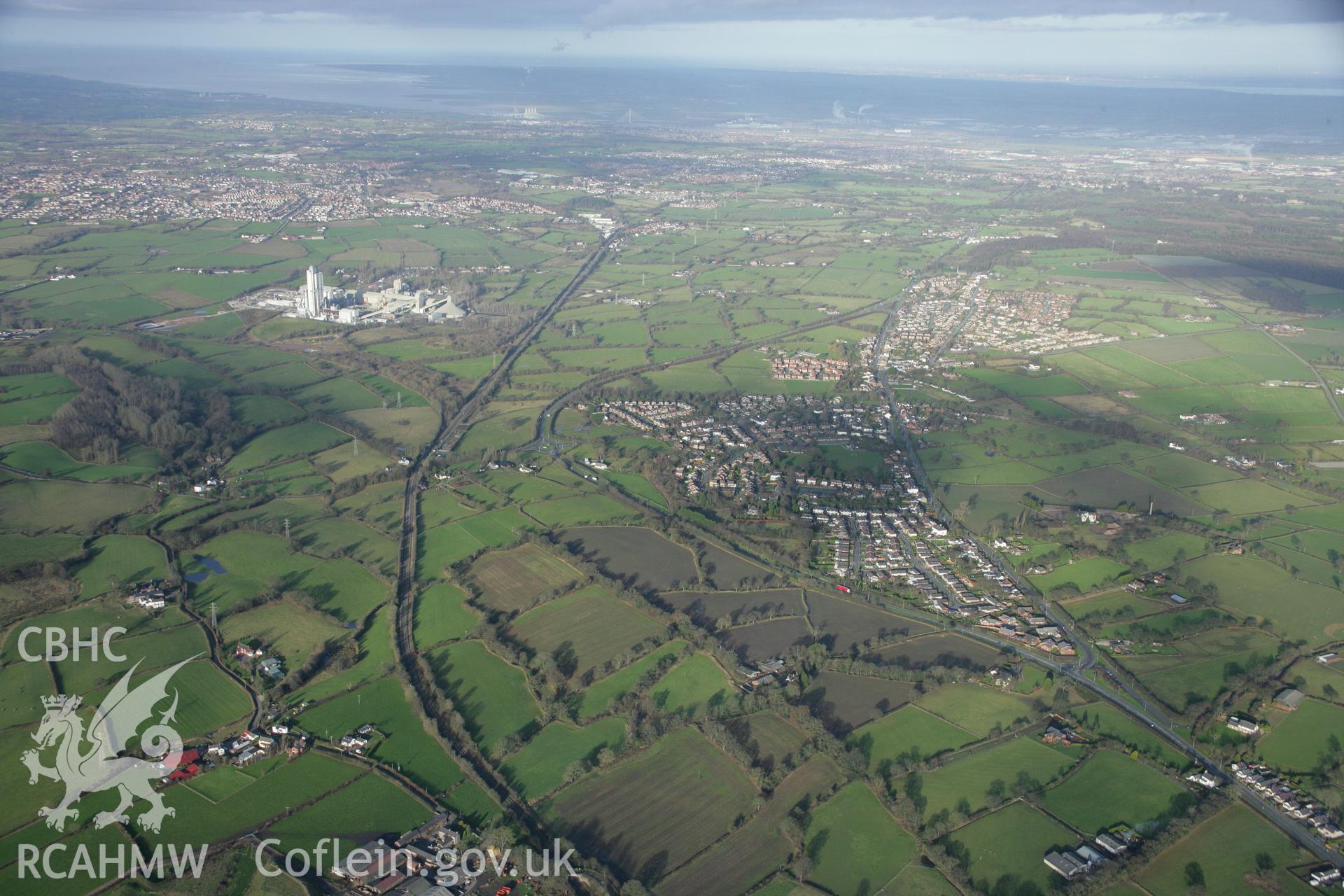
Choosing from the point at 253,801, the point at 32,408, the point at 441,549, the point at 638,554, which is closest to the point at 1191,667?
the point at 638,554

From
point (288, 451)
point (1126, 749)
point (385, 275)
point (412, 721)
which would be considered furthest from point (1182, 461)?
point (385, 275)

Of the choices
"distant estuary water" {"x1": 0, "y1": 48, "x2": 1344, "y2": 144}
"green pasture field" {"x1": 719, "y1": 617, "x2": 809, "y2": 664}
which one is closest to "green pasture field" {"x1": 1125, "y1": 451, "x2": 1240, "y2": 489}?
"green pasture field" {"x1": 719, "y1": 617, "x2": 809, "y2": 664}

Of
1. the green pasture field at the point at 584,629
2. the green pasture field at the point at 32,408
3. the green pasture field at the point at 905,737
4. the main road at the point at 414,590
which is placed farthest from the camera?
the green pasture field at the point at 32,408

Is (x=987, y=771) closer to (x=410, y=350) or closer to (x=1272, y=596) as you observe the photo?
(x=1272, y=596)

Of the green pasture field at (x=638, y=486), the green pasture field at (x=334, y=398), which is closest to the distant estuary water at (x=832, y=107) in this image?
the green pasture field at (x=334, y=398)

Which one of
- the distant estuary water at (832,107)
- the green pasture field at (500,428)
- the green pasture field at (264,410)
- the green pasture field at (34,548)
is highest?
the distant estuary water at (832,107)

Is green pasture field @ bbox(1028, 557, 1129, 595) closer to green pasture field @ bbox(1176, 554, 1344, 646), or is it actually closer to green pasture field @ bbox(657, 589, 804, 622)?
green pasture field @ bbox(1176, 554, 1344, 646)

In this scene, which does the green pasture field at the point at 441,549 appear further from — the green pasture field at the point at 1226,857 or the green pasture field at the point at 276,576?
the green pasture field at the point at 1226,857
